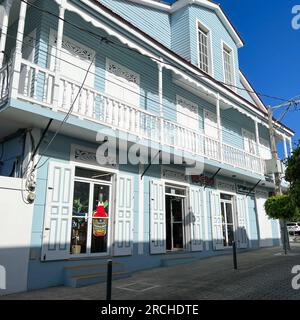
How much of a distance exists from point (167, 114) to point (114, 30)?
3905 millimetres

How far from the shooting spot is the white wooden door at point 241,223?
13977mm

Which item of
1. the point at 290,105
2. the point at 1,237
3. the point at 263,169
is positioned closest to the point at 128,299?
the point at 1,237

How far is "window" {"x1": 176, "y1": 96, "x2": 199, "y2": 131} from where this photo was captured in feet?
40.5

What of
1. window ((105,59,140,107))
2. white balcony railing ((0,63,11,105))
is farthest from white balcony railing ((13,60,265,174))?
window ((105,59,140,107))

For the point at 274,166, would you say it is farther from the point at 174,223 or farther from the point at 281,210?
the point at 174,223

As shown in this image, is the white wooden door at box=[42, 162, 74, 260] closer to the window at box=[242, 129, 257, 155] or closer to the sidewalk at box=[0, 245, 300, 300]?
the sidewalk at box=[0, 245, 300, 300]

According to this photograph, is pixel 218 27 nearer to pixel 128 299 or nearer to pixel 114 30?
pixel 114 30

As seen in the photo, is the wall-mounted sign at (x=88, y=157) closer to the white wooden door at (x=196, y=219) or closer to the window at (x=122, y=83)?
the window at (x=122, y=83)

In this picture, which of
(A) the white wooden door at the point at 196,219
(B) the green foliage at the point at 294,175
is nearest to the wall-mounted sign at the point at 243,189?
(A) the white wooden door at the point at 196,219

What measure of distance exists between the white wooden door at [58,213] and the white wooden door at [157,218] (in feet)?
10.00

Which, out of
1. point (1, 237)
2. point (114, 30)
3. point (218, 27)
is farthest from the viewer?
point (218, 27)

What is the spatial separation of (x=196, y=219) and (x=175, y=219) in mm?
820

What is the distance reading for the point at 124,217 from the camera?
29.9 feet

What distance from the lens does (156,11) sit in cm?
1368
